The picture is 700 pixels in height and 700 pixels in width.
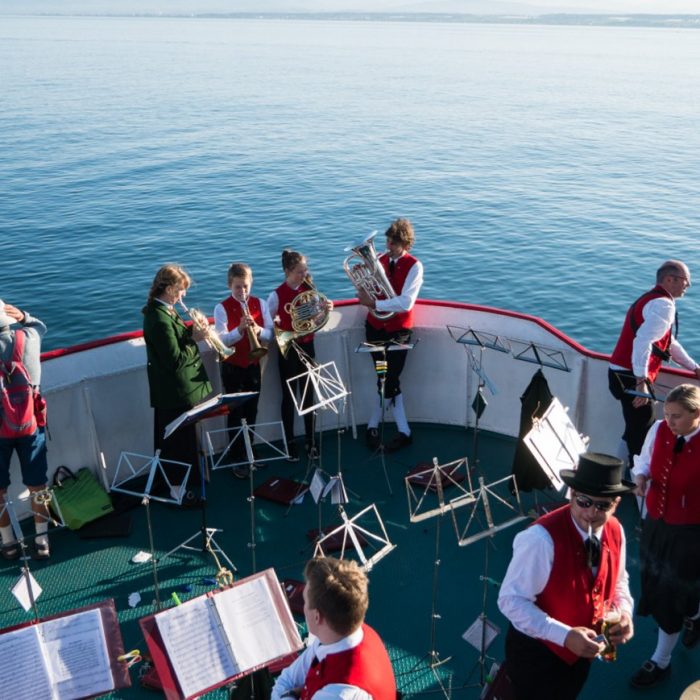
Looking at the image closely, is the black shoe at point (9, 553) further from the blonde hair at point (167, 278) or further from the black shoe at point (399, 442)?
the black shoe at point (399, 442)

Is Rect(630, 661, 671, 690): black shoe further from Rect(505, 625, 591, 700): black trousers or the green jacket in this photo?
the green jacket

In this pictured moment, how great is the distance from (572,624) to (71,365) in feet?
15.3

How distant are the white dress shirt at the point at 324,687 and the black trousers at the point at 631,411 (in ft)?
12.8

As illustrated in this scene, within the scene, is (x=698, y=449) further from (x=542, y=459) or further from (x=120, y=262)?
(x=120, y=262)

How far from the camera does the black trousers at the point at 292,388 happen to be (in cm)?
701

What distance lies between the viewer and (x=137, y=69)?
63.9 meters

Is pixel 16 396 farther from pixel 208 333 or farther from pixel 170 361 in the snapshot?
pixel 208 333

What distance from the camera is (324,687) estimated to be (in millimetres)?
2926

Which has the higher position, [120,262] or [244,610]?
[244,610]

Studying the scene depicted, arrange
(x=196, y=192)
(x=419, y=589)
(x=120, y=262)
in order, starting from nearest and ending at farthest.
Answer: (x=419, y=589) → (x=120, y=262) → (x=196, y=192)

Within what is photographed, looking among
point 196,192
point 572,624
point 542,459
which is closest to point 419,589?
point 542,459

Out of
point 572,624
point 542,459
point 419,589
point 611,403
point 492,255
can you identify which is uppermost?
point 542,459

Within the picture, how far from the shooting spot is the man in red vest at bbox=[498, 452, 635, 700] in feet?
11.2

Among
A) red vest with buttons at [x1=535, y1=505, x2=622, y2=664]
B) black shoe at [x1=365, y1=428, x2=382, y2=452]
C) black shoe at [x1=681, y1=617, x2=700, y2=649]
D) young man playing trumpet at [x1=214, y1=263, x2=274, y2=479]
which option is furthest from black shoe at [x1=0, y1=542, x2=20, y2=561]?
black shoe at [x1=681, y1=617, x2=700, y2=649]
